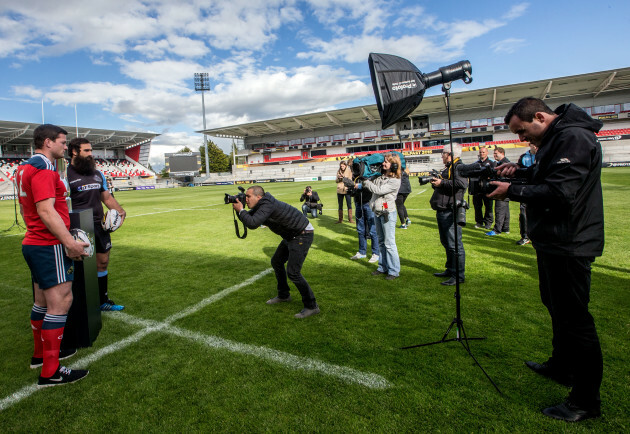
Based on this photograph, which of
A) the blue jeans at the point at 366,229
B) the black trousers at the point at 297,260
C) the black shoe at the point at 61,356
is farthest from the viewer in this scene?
the blue jeans at the point at 366,229

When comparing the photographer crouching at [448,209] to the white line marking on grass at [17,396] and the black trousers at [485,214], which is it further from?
the white line marking on grass at [17,396]

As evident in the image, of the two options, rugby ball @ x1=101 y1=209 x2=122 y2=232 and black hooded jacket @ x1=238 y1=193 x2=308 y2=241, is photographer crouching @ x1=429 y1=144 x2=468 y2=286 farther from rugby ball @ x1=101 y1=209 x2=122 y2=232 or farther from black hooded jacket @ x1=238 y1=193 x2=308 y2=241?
rugby ball @ x1=101 y1=209 x2=122 y2=232

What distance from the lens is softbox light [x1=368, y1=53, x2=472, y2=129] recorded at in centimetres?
300

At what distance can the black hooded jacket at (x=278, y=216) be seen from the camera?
381 centimetres

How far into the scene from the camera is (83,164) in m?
4.06

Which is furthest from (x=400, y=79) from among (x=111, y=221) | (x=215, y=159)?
(x=215, y=159)

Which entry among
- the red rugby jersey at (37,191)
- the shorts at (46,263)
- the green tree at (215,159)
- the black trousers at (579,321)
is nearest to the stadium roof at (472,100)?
the green tree at (215,159)

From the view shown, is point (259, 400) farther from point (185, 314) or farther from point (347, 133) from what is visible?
point (347, 133)

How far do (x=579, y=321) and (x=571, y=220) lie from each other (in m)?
0.66

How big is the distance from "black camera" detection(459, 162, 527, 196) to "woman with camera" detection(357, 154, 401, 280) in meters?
2.22

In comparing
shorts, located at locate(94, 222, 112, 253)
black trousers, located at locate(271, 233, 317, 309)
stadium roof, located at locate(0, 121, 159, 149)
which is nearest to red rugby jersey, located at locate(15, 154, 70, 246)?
shorts, located at locate(94, 222, 112, 253)

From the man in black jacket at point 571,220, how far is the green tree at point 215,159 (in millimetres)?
85790

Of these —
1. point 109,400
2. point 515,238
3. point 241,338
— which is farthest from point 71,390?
point 515,238

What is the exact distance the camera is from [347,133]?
213 ft
